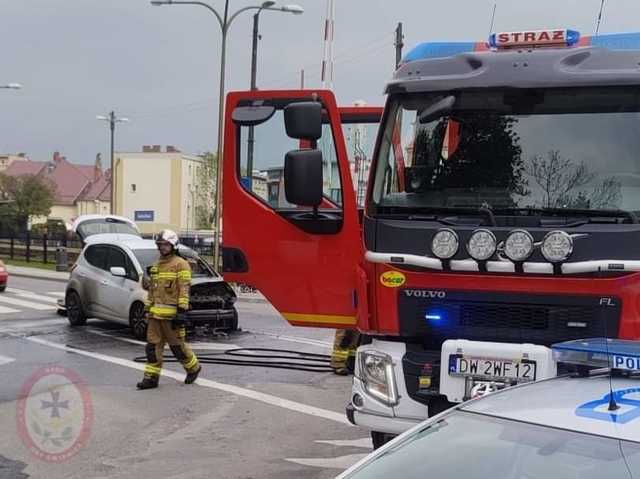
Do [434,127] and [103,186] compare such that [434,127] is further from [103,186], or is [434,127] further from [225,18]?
[103,186]

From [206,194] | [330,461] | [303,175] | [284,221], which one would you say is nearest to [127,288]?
[284,221]

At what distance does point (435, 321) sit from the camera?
5.14m

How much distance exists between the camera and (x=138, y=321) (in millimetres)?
13094

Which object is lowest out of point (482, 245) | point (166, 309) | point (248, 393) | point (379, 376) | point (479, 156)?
point (248, 393)

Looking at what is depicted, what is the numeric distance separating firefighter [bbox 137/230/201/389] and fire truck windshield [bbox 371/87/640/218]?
4.39 m

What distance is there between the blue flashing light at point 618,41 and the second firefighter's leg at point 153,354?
5752 millimetres

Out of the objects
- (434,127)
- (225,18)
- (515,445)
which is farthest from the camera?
(225,18)

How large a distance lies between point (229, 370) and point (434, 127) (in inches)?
235

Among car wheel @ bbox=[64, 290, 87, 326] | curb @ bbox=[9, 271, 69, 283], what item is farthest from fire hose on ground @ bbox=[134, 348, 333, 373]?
curb @ bbox=[9, 271, 69, 283]

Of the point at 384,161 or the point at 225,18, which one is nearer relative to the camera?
the point at 384,161

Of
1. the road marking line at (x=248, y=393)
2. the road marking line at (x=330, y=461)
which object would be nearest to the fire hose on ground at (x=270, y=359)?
the road marking line at (x=248, y=393)

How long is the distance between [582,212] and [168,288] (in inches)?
218

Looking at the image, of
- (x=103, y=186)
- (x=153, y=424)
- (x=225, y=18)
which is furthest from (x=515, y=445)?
(x=103, y=186)

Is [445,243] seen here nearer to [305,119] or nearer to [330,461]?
[305,119]
